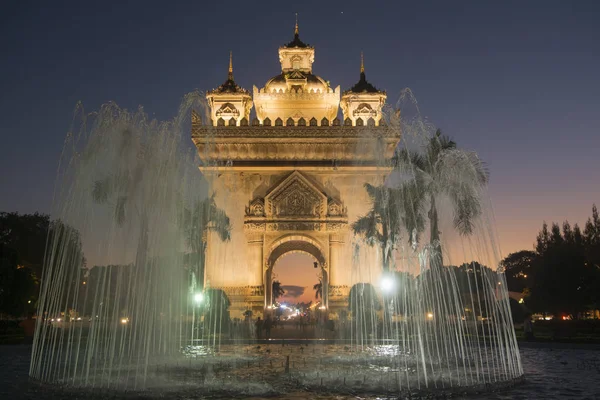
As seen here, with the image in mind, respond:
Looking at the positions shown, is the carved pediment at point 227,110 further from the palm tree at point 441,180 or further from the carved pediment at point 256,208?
the palm tree at point 441,180

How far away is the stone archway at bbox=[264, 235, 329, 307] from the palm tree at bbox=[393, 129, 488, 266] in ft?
26.9

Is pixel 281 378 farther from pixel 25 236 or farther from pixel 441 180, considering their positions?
pixel 25 236

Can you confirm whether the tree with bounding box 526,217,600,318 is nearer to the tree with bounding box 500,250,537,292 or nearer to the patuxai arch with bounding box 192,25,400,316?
the patuxai arch with bounding box 192,25,400,316

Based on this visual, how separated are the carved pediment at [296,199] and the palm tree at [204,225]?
264cm

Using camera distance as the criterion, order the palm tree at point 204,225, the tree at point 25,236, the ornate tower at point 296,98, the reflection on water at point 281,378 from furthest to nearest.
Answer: the tree at point 25,236, the ornate tower at point 296,98, the palm tree at point 204,225, the reflection on water at point 281,378

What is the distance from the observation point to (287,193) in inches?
1358

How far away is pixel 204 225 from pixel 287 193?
501 centimetres

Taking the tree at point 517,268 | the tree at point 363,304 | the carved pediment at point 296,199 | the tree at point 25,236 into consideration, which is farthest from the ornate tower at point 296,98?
the tree at point 517,268

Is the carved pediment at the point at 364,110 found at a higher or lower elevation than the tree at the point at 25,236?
higher

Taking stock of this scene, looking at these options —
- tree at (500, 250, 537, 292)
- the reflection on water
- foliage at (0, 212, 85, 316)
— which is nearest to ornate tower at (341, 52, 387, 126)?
foliage at (0, 212, 85, 316)

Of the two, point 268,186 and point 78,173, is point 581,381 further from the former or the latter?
point 268,186

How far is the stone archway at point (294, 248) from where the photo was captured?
34250mm

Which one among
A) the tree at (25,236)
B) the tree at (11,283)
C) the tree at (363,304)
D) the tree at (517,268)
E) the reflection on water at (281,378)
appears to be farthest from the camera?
the tree at (517,268)

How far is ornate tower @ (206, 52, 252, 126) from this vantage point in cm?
3853
